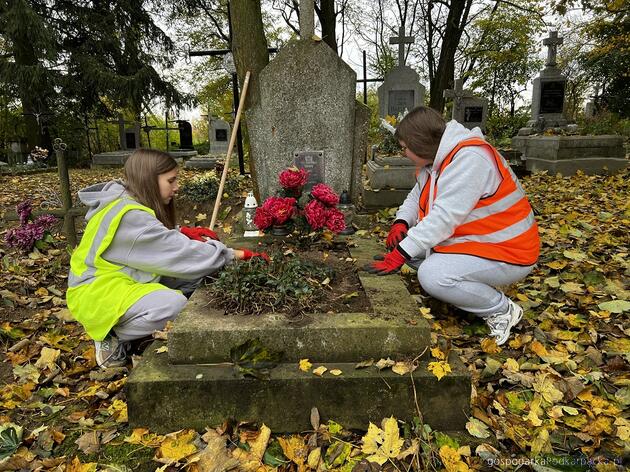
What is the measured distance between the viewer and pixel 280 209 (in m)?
3.44

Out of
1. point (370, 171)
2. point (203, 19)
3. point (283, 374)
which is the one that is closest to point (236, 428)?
point (283, 374)

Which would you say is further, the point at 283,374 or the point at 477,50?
the point at 477,50

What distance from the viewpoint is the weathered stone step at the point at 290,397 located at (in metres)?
2.00

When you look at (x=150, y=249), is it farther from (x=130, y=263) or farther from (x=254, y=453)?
(x=254, y=453)

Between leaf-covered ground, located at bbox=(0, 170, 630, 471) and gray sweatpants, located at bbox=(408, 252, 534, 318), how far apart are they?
19 cm

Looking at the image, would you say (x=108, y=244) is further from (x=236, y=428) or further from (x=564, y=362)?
(x=564, y=362)

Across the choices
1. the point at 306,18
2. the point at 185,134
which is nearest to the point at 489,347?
the point at 306,18

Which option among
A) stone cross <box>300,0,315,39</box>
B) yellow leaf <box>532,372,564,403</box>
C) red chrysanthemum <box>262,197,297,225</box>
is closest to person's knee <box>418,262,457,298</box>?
yellow leaf <box>532,372,564,403</box>

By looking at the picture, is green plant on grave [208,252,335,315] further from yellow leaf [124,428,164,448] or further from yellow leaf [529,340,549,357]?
yellow leaf [529,340,549,357]

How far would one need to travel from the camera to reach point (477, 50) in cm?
2392

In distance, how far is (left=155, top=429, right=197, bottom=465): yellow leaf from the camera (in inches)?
74.9

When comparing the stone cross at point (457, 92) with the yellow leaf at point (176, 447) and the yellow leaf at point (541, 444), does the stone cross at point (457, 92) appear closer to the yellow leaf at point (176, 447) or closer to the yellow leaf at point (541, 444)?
the yellow leaf at point (541, 444)

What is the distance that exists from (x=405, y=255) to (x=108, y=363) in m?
1.91

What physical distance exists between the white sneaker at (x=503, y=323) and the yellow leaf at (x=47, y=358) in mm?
2786
